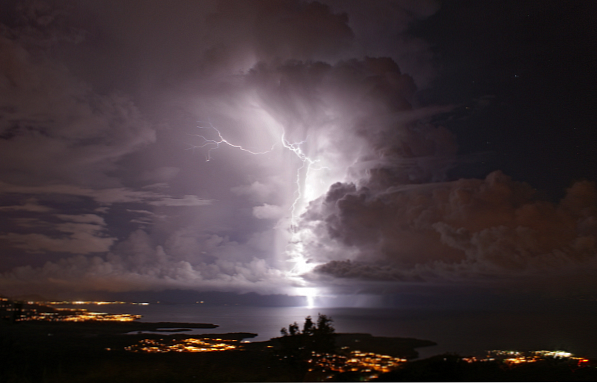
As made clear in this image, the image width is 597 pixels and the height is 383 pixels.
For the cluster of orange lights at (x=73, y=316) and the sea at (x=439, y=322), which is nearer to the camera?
the sea at (x=439, y=322)

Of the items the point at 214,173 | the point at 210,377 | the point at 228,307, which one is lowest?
the point at 210,377

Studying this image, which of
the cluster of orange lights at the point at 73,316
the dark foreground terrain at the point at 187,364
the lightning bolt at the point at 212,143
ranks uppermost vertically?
the lightning bolt at the point at 212,143

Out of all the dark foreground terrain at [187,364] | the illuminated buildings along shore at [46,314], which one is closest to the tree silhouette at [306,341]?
the dark foreground terrain at [187,364]

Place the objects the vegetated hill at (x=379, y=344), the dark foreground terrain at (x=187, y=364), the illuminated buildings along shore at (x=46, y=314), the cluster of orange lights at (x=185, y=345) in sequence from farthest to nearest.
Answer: the illuminated buildings along shore at (x=46, y=314), the cluster of orange lights at (x=185, y=345), the vegetated hill at (x=379, y=344), the dark foreground terrain at (x=187, y=364)

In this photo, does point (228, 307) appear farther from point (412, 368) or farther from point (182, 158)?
point (412, 368)

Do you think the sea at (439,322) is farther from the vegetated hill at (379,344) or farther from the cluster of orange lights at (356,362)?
the cluster of orange lights at (356,362)

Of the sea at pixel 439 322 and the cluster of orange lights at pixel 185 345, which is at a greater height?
the sea at pixel 439 322

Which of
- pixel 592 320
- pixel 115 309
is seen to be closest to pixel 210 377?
pixel 115 309
